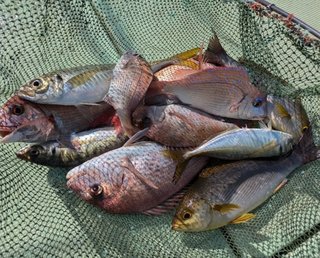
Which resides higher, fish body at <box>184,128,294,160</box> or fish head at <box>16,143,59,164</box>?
fish body at <box>184,128,294,160</box>

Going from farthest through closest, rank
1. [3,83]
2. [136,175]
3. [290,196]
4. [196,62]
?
[3,83] → [196,62] → [290,196] → [136,175]

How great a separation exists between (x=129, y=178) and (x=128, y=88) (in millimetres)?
447

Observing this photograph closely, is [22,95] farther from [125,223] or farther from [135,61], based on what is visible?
[125,223]

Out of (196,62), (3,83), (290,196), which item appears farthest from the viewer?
(3,83)

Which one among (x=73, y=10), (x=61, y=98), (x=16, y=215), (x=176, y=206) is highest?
(x=73, y=10)

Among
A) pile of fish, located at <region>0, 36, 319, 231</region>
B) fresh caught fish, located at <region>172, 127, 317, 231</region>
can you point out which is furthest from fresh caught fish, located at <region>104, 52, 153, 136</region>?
fresh caught fish, located at <region>172, 127, 317, 231</region>

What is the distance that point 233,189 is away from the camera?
2.29m

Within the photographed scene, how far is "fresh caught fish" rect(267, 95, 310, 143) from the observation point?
242 centimetres

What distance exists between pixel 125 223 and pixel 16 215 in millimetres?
561

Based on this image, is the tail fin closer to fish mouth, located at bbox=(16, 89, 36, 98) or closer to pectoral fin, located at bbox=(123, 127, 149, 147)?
pectoral fin, located at bbox=(123, 127, 149, 147)

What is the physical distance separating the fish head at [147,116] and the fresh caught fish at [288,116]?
1.91 feet

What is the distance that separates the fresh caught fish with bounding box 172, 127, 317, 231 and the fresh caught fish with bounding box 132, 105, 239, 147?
0.19 metres

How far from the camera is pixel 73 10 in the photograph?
3.02 metres

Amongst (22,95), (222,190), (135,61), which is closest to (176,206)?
(222,190)
